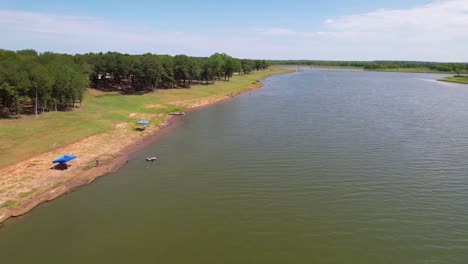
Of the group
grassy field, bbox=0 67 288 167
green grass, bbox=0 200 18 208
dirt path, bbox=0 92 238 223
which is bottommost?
green grass, bbox=0 200 18 208

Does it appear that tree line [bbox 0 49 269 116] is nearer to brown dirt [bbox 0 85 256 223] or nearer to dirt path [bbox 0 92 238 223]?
brown dirt [bbox 0 85 256 223]

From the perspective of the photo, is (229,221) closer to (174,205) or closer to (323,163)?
(174,205)

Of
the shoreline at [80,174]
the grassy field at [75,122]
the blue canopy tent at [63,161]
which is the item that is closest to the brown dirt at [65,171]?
the shoreline at [80,174]

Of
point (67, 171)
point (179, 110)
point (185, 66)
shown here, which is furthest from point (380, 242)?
point (185, 66)

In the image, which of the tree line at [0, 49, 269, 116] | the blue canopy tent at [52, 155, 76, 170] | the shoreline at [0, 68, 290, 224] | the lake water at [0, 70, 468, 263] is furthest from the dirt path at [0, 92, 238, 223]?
the tree line at [0, 49, 269, 116]

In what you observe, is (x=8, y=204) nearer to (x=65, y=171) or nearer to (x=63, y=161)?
(x=65, y=171)

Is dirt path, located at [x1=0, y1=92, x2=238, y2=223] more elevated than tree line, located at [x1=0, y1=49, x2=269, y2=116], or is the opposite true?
tree line, located at [x1=0, y1=49, x2=269, y2=116]

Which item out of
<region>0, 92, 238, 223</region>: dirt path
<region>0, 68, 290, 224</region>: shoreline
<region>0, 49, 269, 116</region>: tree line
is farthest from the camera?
<region>0, 49, 269, 116</region>: tree line

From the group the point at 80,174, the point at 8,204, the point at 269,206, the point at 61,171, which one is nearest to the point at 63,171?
the point at 61,171
